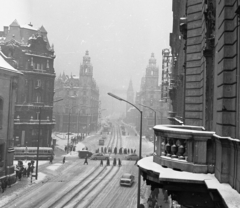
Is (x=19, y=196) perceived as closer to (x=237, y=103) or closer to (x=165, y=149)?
(x=165, y=149)

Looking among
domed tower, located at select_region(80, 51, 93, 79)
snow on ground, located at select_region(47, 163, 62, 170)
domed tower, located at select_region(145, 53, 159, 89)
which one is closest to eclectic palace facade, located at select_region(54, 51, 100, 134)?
domed tower, located at select_region(80, 51, 93, 79)

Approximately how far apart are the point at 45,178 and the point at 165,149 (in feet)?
77.3

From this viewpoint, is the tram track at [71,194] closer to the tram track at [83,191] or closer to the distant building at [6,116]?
the tram track at [83,191]

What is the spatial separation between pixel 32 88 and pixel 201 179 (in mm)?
46986

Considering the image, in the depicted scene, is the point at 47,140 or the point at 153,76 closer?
the point at 47,140

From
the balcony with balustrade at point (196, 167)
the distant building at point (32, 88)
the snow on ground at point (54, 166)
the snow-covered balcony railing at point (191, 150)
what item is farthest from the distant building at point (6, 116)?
the snow-covered balcony railing at point (191, 150)

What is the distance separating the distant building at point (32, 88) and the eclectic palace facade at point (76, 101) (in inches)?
1488

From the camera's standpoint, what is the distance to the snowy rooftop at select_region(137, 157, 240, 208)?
5723mm

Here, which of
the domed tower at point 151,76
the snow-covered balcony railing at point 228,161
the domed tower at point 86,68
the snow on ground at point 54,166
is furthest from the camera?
the domed tower at point 86,68

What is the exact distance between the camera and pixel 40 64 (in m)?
52.4

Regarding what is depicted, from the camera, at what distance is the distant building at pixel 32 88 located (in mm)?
50375

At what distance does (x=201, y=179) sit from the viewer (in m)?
7.06

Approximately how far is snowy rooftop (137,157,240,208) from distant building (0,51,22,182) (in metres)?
21.6

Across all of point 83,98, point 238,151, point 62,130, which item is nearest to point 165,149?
point 238,151
